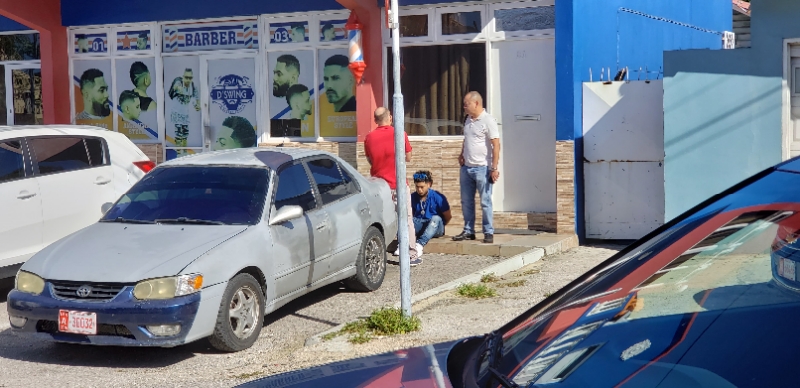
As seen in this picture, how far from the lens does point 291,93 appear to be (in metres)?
14.7

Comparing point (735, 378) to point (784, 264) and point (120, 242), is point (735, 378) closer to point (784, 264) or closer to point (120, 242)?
point (784, 264)

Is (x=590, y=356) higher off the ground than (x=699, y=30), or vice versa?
(x=699, y=30)

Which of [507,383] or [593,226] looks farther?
[593,226]

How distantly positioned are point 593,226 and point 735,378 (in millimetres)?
9615

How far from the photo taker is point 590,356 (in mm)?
3068

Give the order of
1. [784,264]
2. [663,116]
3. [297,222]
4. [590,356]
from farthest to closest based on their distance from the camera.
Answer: [663,116] < [297,222] < [590,356] < [784,264]

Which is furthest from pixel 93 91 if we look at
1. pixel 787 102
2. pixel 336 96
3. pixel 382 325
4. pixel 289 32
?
pixel 787 102

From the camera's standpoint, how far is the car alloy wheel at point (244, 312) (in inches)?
293

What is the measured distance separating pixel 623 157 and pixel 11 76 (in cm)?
1094

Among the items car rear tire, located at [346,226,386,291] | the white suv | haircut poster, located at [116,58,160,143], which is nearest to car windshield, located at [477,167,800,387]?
car rear tire, located at [346,226,386,291]

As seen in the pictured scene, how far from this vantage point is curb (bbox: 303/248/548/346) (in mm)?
7730

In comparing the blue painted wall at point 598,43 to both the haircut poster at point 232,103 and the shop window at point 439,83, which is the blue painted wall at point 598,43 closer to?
the shop window at point 439,83

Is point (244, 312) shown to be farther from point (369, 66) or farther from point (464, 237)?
point (369, 66)

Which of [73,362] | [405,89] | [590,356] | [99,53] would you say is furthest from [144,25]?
[590,356]
